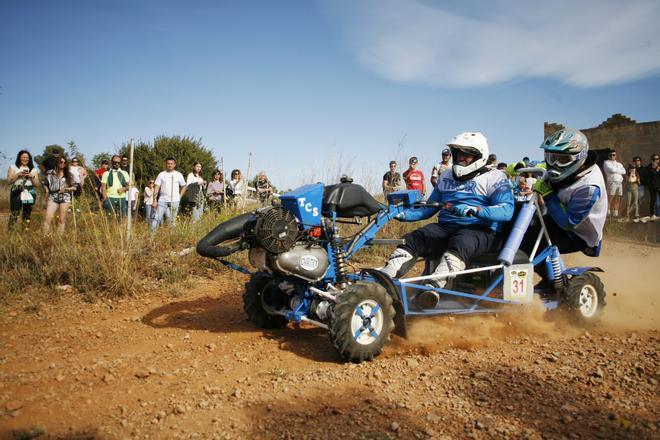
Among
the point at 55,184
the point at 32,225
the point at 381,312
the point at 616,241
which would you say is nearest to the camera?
the point at 381,312

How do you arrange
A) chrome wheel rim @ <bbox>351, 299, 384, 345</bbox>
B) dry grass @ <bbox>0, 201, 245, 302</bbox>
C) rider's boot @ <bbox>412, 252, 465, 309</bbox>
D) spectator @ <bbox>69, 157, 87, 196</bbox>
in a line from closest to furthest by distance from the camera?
chrome wheel rim @ <bbox>351, 299, 384, 345</bbox>
rider's boot @ <bbox>412, 252, 465, 309</bbox>
dry grass @ <bbox>0, 201, 245, 302</bbox>
spectator @ <bbox>69, 157, 87, 196</bbox>

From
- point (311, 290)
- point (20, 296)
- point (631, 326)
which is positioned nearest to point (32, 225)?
point (20, 296)

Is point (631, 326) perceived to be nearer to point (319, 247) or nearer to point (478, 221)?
point (478, 221)

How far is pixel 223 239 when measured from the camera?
4.22 m

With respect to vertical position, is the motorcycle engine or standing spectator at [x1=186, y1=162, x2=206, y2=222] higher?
standing spectator at [x1=186, y1=162, x2=206, y2=222]

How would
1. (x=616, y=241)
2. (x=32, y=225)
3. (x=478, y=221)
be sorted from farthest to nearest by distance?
(x=616, y=241) < (x=32, y=225) < (x=478, y=221)

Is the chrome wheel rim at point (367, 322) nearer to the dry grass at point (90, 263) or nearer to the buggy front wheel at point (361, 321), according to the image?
the buggy front wheel at point (361, 321)

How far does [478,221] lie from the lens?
17.0 ft

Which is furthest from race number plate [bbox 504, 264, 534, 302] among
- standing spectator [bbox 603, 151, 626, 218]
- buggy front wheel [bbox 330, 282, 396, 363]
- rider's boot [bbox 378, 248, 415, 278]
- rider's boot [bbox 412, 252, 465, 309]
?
standing spectator [bbox 603, 151, 626, 218]

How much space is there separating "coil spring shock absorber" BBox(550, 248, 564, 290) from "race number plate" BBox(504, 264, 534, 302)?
565 millimetres

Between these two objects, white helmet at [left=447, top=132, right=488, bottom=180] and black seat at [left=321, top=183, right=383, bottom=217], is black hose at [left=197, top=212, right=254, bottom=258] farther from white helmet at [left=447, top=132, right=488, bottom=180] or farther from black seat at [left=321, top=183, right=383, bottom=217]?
white helmet at [left=447, top=132, right=488, bottom=180]

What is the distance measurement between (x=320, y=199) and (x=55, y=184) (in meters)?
6.41

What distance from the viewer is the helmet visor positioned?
4992 millimetres

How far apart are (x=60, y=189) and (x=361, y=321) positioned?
679cm
